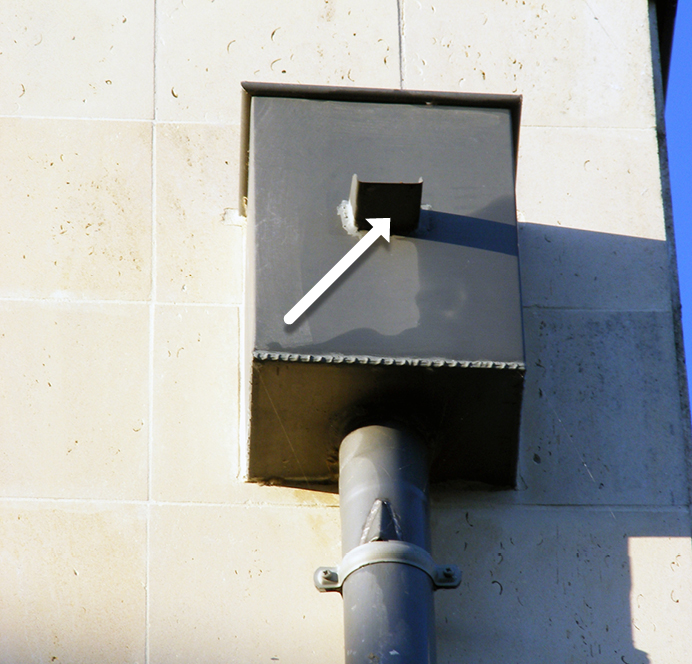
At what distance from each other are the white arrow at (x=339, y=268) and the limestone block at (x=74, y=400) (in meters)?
0.83

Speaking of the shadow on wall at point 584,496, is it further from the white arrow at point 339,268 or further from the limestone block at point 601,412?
the white arrow at point 339,268

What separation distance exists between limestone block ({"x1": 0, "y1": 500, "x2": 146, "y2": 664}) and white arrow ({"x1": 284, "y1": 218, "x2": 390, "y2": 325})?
36.1 inches

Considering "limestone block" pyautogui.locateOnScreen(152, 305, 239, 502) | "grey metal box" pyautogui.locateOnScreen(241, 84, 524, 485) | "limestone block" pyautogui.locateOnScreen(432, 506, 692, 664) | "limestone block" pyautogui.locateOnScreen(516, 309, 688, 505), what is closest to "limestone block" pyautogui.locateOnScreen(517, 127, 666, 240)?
"limestone block" pyautogui.locateOnScreen(516, 309, 688, 505)

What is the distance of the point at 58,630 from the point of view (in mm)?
3971

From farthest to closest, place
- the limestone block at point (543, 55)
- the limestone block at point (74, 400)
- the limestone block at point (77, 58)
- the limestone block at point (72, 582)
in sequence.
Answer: the limestone block at point (543, 55)
the limestone block at point (77, 58)
the limestone block at point (74, 400)
the limestone block at point (72, 582)

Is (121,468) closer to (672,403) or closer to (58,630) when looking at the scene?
(58,630)

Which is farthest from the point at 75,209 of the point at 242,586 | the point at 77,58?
the point at 242,586

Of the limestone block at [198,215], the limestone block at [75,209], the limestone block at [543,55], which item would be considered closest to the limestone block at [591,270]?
the limestone block at [543,55]

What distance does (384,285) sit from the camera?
3910 millimetres

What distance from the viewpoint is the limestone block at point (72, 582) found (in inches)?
156

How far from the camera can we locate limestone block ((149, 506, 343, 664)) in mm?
3982

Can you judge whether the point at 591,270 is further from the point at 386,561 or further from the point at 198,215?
the point at 386,561

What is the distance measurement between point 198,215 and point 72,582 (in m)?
1.47

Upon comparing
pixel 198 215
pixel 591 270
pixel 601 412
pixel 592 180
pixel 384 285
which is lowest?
pixel 601 412
